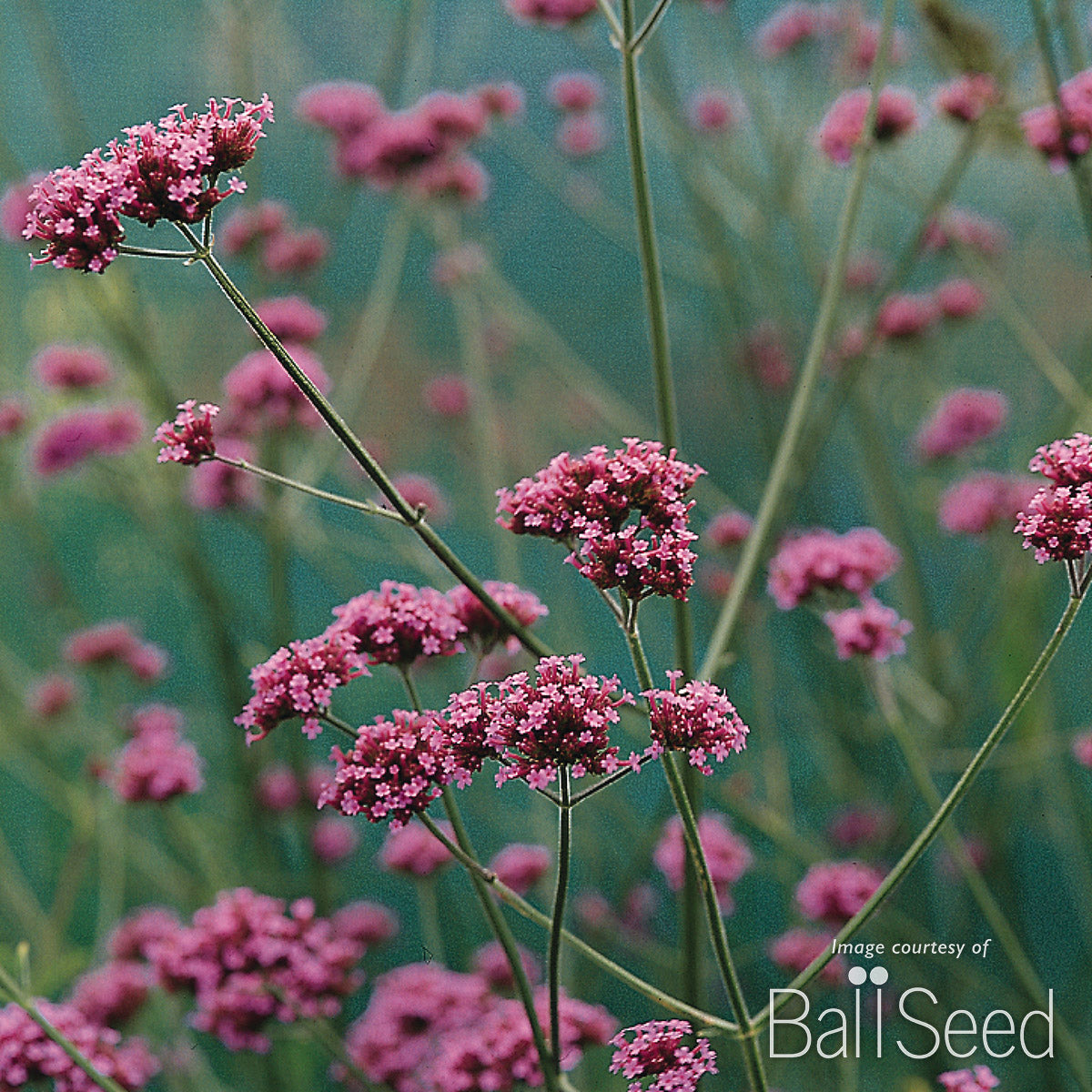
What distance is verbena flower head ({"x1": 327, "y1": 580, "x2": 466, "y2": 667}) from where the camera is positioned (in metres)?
0.69

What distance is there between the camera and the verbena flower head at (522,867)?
50.8 inches

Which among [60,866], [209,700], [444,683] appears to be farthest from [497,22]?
[60,866]

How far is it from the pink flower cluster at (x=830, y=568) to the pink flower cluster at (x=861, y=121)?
43 cm

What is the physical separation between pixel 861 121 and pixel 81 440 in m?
0.99

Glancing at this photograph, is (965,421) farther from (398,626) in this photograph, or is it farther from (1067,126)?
(398,626)

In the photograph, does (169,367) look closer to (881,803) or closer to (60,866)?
(60,866)

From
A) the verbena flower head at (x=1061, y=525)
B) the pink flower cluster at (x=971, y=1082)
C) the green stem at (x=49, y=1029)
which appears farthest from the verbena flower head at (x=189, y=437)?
the pink flower cluster at (x=971, y=1082)

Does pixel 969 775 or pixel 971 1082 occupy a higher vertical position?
pixel 969 775

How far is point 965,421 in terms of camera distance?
1562 millimetres

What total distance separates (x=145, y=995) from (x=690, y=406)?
1.40m

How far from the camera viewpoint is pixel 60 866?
196 centimetres

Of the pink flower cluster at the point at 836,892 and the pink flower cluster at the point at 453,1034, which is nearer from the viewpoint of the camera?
the pink flower cluster at the point at 453,1034

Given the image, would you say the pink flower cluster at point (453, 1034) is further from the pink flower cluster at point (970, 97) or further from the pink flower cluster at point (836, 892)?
the pink flower cluster at point (970, 97)

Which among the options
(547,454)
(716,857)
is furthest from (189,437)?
(547,454)
